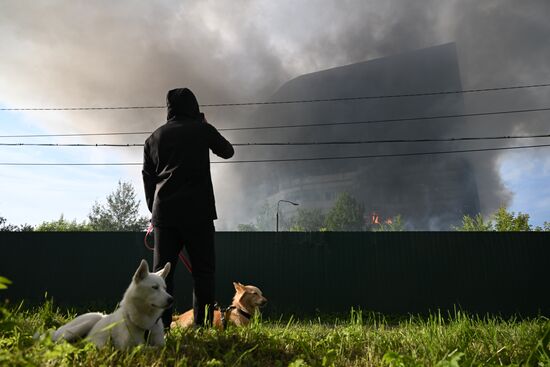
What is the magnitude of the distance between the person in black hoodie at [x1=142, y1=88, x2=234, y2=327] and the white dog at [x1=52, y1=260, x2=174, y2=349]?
2.47ft

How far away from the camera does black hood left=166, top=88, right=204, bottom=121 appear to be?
9.86ft

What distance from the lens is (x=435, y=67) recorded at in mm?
198375

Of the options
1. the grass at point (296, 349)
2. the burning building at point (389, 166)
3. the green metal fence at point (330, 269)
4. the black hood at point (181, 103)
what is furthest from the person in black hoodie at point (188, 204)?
the burning building at point (389, 166)

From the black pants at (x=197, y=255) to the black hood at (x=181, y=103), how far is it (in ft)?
3.02

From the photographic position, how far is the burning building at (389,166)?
150 metres

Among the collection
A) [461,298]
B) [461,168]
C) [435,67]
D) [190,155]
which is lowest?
[461,298]

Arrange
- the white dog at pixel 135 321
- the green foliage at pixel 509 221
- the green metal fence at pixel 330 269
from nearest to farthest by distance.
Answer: the white dog at pixel 135 321
the green metal fence at pixel 330 269
the green foliage at pixel 509 221

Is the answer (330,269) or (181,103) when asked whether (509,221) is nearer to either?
(330,269)

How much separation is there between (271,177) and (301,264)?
583 feet

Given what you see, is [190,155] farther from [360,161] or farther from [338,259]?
[360,161]

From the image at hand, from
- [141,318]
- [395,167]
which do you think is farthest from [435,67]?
[141,318]

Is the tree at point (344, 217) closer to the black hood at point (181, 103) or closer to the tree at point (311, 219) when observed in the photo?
the tree at point (311, 219)

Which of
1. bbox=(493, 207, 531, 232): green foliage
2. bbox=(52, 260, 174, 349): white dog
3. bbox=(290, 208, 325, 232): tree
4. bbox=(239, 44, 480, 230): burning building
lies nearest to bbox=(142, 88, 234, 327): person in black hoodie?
bbox=(52, 260, 174, 349): white dog

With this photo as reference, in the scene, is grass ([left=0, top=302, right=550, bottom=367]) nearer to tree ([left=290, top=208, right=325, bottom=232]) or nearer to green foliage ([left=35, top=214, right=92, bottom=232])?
green foliage ([left=35, top=214, right=92, bottom=232])
